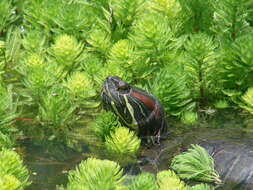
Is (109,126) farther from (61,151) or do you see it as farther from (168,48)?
(168,48)

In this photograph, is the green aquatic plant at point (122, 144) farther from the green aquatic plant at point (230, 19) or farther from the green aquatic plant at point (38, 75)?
the green aquatic plant at point (230, 19)

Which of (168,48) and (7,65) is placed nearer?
(168,48)

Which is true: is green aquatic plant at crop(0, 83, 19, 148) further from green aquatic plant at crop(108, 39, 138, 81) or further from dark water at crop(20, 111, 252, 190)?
green aquatic plant at crop(108, 39, 138, 81)

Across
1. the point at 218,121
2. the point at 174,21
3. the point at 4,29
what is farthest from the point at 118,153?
the point at 4,29

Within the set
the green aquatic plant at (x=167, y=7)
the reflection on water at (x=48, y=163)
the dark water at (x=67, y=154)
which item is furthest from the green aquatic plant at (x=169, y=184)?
the green aquatic plant at (x=167, y=7)

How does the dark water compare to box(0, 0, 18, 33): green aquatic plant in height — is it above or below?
below

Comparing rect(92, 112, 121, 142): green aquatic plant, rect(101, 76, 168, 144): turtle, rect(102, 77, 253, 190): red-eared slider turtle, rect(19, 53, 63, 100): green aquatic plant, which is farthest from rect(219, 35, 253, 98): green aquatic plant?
rect(19, 53, 63, 100): green aquatic plant

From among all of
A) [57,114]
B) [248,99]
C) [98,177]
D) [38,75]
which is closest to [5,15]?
[38,75]
